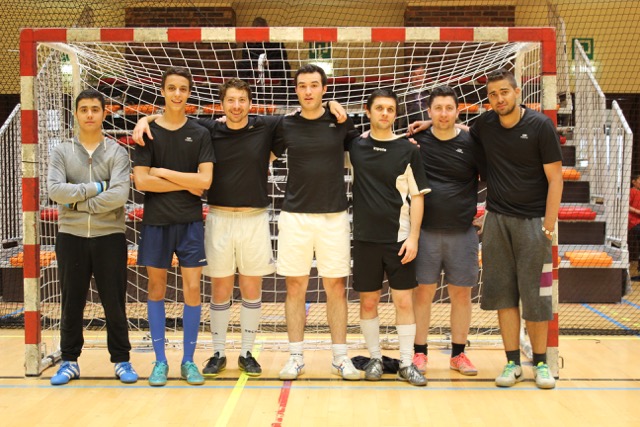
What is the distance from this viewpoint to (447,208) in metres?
4.37

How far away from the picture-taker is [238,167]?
438 cm

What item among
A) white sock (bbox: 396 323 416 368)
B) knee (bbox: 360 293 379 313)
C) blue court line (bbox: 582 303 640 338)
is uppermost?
knee (bbox: 360 293 379 313)

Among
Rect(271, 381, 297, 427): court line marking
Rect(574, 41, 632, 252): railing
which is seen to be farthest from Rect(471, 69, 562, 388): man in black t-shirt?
Rect(574, 41, 632, 252): railing

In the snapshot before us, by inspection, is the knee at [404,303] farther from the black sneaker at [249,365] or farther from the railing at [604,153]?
the railing at [604,153]

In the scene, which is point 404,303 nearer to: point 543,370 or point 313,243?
point 313,243

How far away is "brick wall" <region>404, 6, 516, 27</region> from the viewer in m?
10.7

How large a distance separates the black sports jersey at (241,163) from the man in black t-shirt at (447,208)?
1.06 metres

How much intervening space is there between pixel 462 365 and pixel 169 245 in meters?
2.08

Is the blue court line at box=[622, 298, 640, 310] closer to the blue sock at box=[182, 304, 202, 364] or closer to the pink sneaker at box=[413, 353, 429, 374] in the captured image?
the pink sneaker at box=[413, 353, 429, 374]

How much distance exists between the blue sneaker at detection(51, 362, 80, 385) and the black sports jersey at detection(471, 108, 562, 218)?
2.89 metres

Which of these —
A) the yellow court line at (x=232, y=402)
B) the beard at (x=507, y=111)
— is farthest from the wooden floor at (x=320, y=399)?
the beard at (x=507, y=111)

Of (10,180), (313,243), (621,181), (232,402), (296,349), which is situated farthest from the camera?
(10,180)

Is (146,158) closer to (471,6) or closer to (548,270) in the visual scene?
(548,270)

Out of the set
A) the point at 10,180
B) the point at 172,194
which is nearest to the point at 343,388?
the point at 172,194
